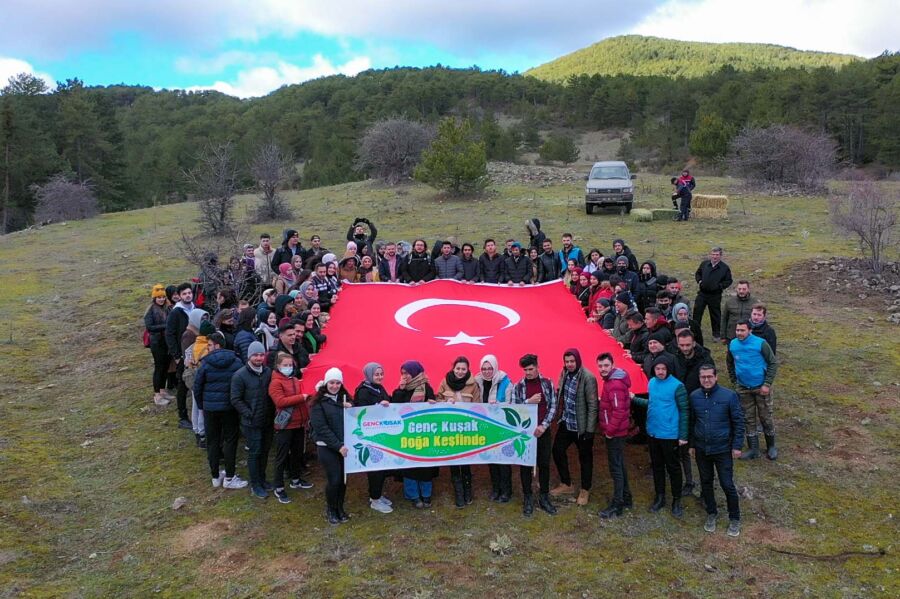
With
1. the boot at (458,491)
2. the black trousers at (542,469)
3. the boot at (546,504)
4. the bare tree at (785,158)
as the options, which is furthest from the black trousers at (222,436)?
the bare tree at (785,158)

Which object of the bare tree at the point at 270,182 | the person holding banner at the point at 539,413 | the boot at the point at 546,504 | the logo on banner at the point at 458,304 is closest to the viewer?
the person holding banner at the point at 539,413

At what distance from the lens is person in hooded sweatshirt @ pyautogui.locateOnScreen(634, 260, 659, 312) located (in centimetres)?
980

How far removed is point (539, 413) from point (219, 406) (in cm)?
319

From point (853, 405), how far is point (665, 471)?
148 inches

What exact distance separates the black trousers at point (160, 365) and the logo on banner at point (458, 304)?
10.4 feet

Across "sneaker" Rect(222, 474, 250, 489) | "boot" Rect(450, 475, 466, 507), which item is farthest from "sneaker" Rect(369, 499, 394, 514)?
"sneaker" Rect(222, 474, 250, 489)

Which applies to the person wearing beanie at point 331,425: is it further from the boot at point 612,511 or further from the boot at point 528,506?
the boot at point 612,511

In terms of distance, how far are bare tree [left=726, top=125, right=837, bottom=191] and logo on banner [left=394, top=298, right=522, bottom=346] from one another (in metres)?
22.3

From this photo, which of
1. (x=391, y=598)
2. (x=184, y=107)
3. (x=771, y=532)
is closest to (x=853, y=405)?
(x=771, y=532)

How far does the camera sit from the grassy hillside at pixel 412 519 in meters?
5.47

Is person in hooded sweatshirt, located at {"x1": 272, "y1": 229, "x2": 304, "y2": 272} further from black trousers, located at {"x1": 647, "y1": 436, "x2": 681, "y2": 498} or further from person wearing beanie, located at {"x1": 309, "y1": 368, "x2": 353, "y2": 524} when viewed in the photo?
black trousers, located at {"x1": 647, "y1": 436, "x2": 681, "y2": 498}

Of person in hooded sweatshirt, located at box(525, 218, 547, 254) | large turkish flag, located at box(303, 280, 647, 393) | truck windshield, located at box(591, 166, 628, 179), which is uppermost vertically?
truck windshield, located at box(591, 166, 628, 179)

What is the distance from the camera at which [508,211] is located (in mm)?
24516

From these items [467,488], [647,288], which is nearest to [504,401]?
[467,488]
